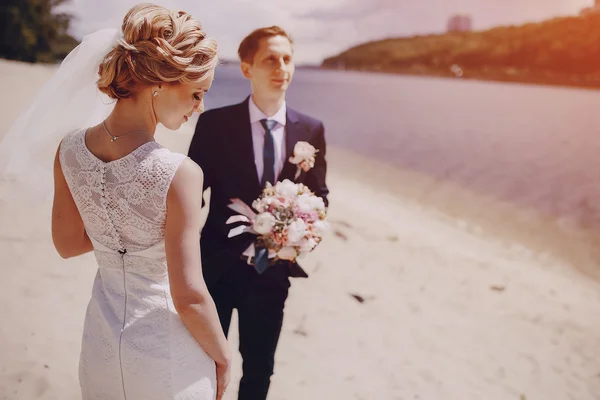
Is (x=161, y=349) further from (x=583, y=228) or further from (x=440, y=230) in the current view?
(x=583, y=228)

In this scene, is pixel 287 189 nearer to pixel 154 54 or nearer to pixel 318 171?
Answer: pixel 318 171

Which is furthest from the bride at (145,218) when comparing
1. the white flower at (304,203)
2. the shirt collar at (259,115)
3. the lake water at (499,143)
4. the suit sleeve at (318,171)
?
the lake water at (499,143)

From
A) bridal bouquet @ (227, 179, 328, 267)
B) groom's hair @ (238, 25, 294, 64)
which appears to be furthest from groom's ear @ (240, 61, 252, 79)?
bridal bouquet @ (227, 179, 328, 267)

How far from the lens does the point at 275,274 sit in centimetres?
263

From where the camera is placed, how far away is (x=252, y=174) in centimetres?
264

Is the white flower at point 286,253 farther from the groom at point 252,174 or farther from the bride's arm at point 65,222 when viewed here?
the bride's arm at point 65,222

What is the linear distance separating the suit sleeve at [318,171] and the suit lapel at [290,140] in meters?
0.11

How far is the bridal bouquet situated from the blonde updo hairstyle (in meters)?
1.04

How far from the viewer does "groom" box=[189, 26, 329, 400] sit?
2.64 meters

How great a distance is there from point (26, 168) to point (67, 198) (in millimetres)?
709

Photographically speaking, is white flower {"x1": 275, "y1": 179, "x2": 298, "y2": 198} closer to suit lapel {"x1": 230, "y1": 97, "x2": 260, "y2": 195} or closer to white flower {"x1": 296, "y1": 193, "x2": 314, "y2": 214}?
white flower {"x1": 296, "y1": 193, "x2": 314, "y2": 214}

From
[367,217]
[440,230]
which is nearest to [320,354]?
[367,217]

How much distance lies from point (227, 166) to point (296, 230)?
21.8 inches

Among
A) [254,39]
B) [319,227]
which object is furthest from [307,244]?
[254,39]
